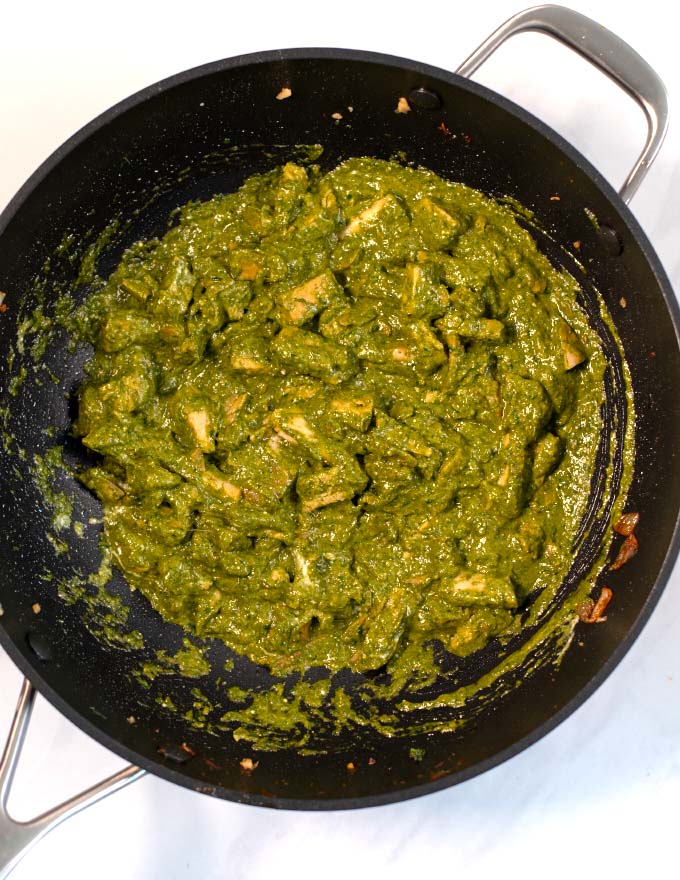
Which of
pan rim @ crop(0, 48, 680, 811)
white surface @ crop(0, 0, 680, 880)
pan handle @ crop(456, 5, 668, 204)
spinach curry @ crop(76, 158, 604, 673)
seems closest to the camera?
pan rim @ crop(0, 48, 680, 811)

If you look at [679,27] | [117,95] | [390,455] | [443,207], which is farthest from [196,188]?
[679,27]

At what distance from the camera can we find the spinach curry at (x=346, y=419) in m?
2.77

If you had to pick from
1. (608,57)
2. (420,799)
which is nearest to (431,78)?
(608,57)

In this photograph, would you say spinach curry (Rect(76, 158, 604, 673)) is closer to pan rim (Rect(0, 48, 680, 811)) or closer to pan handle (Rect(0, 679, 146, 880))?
pan rim (Rect(0, 48, 680, 811))

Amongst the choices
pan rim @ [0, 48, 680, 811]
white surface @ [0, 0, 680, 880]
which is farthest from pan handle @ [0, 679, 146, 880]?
white surface @ [0, 0, 680, 880]

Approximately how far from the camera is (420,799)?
312 centimetres

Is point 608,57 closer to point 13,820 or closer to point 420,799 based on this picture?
point 420,799

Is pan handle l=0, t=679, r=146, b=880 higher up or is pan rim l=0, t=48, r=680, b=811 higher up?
pan rim l=0, t=48, r=680, b=811

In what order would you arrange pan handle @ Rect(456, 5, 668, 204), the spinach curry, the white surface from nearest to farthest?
pan handle @ Rect(456, 5, 668, 204)
the spinach curry
the white surface

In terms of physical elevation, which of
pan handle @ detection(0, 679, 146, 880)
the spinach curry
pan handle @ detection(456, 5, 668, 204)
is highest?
pan handle @ detection(456, 5, 668, 204)

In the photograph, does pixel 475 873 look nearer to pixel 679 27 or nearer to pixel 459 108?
pixel 459 108

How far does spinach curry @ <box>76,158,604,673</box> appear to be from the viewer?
277cm

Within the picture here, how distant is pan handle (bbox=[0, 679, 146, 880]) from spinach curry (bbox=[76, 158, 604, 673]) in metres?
0.63

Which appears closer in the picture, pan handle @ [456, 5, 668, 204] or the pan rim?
the pan rim
